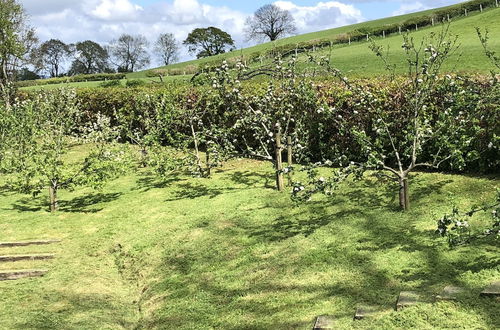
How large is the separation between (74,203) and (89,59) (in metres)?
126

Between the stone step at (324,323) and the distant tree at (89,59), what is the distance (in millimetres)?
134259

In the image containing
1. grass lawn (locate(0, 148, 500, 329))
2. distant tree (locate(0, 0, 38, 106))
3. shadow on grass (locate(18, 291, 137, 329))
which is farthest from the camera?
distant tree (locate(0, 0, 38, 106))

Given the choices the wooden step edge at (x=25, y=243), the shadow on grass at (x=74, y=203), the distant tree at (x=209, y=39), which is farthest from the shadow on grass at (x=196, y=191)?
the distant tree at (x=209, y=39)

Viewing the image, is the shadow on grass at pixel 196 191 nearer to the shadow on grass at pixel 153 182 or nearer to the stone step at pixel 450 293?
the shadow on grass at pixel 153 182

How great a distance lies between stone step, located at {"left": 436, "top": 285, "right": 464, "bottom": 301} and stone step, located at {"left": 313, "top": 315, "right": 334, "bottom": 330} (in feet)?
4.97

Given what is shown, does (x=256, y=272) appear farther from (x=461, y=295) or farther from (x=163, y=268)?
(x=461, y=295)

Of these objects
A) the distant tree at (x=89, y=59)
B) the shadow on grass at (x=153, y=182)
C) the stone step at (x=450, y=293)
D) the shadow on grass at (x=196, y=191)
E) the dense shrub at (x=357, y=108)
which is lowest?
the stone step at (x=450, y=293)

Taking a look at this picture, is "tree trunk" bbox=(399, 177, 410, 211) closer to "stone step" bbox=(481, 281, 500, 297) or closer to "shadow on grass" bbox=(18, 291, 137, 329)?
"stone step" bbox=(481, 281, 500, 297)

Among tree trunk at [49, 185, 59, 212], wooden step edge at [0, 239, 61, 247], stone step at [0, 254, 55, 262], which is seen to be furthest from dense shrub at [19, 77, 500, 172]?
stone step at [0, 254, 55, 262]

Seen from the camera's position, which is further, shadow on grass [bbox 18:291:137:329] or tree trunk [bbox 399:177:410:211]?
tree trunk [bbox 399:177:410:211]

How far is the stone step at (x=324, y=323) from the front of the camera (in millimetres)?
5992

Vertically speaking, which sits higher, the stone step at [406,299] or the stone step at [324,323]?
the stone step at [406,299]

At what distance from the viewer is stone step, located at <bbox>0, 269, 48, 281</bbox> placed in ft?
31.6

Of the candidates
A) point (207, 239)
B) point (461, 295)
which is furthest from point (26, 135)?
point (461, 295)
